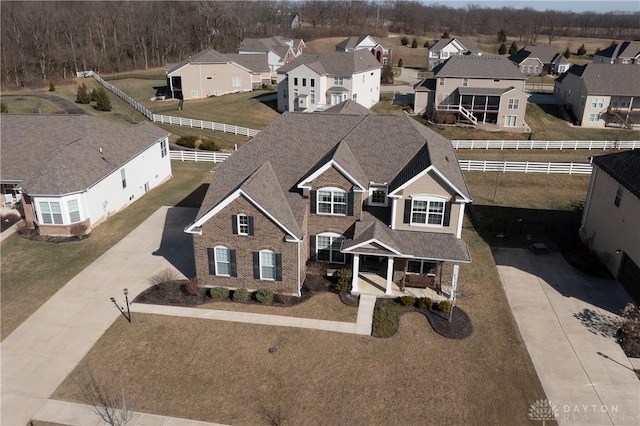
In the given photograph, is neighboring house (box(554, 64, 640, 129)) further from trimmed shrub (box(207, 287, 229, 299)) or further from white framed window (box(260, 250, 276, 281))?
trimmed shrub (box(207, 287, 229, 299))

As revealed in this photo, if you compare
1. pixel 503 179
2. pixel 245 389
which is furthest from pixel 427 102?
pixel 245 389

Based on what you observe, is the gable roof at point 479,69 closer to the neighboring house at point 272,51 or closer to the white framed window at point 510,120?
the white framed window at point 510,120

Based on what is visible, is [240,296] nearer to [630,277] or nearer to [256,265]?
[256,265]

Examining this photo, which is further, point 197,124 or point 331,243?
point 197,124

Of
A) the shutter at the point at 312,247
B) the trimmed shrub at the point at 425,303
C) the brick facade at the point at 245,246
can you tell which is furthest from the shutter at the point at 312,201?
the trimmed shrub at the point at 425,303

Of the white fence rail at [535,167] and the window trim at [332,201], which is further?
the white fence rail at [535,167]

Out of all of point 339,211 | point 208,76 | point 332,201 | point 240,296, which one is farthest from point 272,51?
point 240,296
